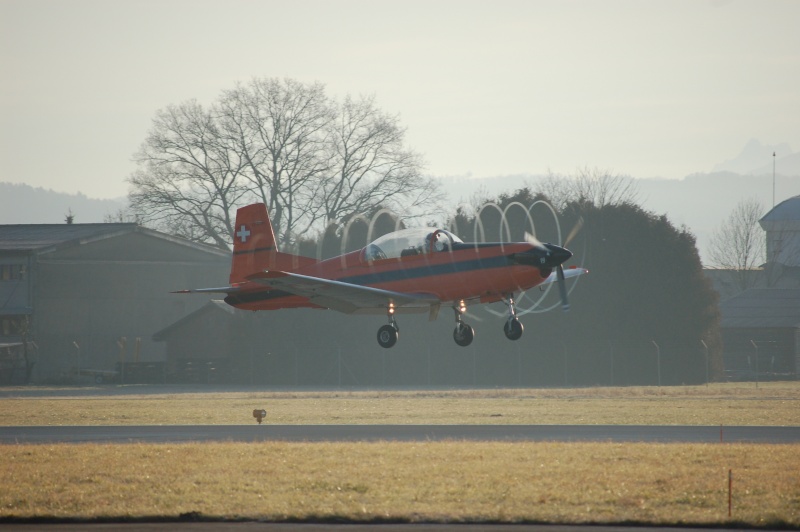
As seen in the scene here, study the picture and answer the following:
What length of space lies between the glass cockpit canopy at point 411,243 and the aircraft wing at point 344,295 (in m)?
1.10

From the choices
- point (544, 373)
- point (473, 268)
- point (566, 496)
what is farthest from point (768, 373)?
point (566, 496)

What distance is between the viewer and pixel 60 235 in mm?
82375

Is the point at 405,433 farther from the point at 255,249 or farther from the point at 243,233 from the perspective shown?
the point at 243,233

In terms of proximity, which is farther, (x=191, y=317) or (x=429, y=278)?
(x=191, y=317)

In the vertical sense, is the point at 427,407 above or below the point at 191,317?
below

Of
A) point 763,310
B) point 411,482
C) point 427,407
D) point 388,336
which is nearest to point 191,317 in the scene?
point 427,407

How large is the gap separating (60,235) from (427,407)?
4514 cm

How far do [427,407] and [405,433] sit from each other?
1191 cm

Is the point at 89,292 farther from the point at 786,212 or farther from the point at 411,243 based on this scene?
the point at 786,212

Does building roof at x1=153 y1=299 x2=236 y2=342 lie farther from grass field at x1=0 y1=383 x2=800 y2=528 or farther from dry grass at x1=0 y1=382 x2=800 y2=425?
grass field at x1=0 y1=383 x2=800 y2=528

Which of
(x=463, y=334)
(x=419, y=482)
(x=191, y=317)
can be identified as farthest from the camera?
(x=191, y=317)

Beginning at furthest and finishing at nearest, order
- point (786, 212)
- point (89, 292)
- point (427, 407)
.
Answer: point (786, 212), point (89, 292), point (427, 407)

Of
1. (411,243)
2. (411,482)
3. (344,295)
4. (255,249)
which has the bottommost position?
(411,482)

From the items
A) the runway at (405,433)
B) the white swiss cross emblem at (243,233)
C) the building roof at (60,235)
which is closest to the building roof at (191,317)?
the building roof at (60,235)
